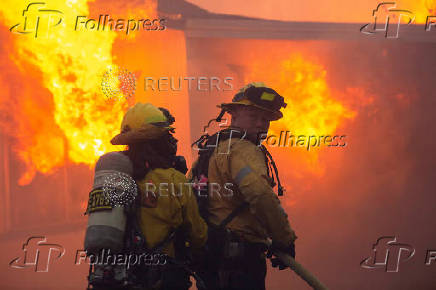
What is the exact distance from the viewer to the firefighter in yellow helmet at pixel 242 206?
3719 millimetres

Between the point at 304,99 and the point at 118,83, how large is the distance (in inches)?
136

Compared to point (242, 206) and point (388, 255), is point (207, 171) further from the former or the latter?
point (388, 255)

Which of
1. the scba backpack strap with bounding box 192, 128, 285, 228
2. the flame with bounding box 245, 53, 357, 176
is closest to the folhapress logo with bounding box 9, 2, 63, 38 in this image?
A: the flame with bounding box 245, 53, 357, 176

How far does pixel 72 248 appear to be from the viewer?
408 inches

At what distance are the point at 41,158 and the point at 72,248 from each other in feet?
6.41

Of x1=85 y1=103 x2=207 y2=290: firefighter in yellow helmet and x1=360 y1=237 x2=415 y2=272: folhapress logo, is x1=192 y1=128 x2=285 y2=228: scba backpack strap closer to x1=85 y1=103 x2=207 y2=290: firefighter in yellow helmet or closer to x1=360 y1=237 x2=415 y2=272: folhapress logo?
x1=85 y1=103 x2=207 y2=290: firefighter in yellow helmet

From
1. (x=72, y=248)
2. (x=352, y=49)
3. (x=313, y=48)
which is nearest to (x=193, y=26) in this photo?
(x=313, y=48)

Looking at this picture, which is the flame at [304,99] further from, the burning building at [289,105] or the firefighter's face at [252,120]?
the firefighter's face at [252,120]

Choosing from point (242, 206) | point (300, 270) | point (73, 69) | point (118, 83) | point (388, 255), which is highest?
point (73, 69)

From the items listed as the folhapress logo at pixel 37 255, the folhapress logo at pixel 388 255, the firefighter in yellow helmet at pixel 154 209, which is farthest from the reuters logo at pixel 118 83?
the firefighter in yellow helmet at pixel 154 209

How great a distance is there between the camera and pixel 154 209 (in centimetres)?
321

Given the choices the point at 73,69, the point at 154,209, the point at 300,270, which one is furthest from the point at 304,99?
the point at 154,209

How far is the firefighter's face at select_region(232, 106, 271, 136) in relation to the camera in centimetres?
417

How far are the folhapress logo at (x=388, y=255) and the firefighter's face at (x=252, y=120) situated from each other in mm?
6487
